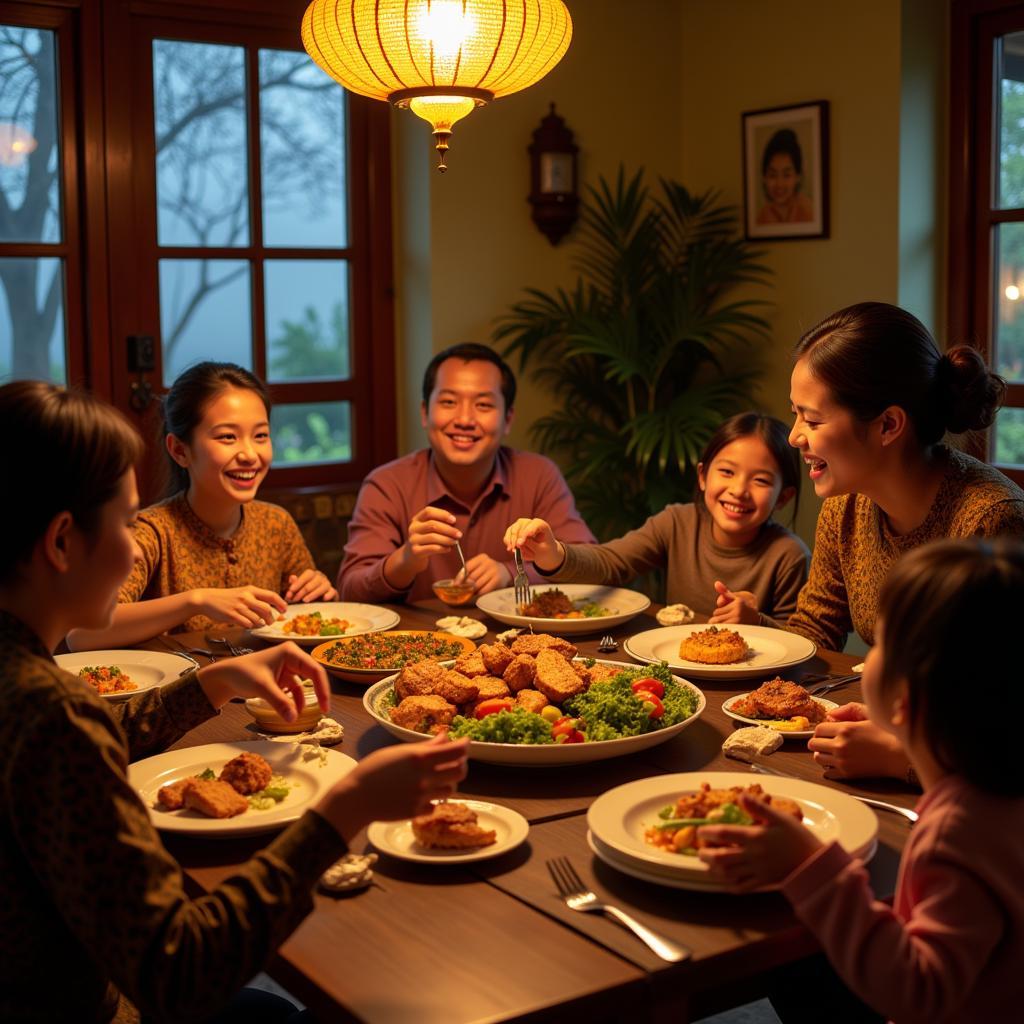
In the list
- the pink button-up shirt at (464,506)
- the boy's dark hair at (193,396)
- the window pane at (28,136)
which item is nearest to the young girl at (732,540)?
the pink button-up shirt at (464,506)

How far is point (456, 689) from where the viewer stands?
5.97ft

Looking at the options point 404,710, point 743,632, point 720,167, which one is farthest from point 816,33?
point 404,710

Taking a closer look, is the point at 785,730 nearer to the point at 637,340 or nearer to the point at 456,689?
the point at 456,689

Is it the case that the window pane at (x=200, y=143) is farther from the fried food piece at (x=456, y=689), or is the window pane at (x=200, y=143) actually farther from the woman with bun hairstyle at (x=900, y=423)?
the fried food piece at (x=456, y=689)

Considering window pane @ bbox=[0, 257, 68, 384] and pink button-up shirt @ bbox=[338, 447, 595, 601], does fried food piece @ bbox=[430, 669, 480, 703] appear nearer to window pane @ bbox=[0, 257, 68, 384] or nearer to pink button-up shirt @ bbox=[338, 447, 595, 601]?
pink button-up shirt @ bbox=[338, 447, 595, 601]

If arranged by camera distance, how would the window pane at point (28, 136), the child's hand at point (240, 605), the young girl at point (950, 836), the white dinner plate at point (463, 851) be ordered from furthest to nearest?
the window pane at point (28, 136) < the child's hand at point (240, 605) < the white dinner plate at point (463, 851) < the young girl at point (950, 836)

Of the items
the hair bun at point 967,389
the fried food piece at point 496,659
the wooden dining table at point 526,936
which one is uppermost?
the hair bun at point 967,389

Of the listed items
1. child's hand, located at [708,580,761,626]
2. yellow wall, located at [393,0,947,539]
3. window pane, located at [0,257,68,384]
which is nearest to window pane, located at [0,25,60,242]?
window pane, located at [0,257,68,384]

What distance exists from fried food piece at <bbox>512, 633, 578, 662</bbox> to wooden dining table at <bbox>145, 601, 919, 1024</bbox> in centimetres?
35

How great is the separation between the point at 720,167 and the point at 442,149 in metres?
2.49

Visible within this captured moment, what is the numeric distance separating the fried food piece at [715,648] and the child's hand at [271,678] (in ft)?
2.36

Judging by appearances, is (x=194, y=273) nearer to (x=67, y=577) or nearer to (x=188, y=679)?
(x=188, y=679)

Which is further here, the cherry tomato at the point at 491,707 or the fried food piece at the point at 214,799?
the cherry tomato at the point at 491,707

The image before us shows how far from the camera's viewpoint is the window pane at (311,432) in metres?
4.43
